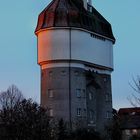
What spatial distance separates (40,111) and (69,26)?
3866cm

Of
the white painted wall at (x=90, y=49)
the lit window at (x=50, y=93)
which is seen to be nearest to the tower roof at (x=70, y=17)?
the white painted wall at (x=90, y=49)

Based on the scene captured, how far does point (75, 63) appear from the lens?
78188mm

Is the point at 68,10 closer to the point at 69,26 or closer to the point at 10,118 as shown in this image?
the point at 69,26

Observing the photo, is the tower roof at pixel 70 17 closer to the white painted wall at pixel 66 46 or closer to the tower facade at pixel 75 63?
the tower facade at pixel 75 63

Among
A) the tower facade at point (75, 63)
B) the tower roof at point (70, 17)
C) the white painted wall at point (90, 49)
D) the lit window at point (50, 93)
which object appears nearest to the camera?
the tower facade at point (75, 63)

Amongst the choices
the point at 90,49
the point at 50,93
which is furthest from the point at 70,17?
the point at 50,93

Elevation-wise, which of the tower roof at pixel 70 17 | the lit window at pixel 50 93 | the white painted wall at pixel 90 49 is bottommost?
the lit window at pixel 50 93

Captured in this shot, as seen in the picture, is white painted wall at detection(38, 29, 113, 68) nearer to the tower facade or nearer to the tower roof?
the tower facade

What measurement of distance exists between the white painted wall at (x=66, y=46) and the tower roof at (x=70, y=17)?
1.20 meters

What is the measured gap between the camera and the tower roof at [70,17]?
7988 cm

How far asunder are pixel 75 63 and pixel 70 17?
7.68 meters

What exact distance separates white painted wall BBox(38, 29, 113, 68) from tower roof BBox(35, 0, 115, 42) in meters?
1.20

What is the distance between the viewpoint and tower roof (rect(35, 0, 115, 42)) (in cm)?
Answer: 7988

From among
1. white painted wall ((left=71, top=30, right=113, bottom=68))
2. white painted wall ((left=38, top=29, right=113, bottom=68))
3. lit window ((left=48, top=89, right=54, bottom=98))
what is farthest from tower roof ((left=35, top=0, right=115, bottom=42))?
lit window ((left=48, top=89, right=54, bottom=98))
